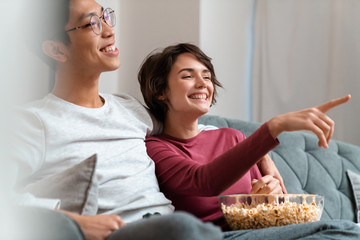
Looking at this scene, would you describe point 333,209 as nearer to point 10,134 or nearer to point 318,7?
point 318,7

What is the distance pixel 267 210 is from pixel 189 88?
1.63 feet

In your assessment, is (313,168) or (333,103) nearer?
(333,103)

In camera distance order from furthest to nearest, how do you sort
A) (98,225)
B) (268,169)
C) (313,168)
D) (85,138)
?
(313,168) → (268,169) → (85,138) → (98,225)

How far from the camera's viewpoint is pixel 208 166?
1156mm

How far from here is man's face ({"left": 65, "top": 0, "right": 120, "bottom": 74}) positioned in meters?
1.22

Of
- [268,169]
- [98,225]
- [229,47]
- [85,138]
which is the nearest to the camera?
[98,225]

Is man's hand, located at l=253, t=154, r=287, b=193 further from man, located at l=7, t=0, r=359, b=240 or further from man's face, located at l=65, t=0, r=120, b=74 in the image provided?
man's face, located at l=65, t=0, r=120, b=74

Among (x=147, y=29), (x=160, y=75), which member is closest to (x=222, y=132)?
(x=160, y=75)

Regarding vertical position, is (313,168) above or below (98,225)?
below

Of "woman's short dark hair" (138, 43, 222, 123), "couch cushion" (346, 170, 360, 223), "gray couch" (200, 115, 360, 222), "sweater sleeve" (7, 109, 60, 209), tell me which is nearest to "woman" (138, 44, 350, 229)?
"woman's short dark hair" (138, 43, 222, 123)

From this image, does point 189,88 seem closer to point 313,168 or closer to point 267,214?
point 267,214

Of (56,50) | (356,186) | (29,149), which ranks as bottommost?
(356,186)

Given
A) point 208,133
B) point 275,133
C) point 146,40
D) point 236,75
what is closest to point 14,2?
point 275,133

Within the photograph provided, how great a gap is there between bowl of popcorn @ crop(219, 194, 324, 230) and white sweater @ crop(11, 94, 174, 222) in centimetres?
19
